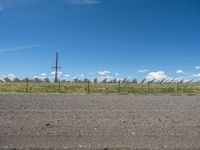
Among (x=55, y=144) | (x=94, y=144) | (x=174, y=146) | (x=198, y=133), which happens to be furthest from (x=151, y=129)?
(x=55, y=144)

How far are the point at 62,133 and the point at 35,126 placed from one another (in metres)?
1.44

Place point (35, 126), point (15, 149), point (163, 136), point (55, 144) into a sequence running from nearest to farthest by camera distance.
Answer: point (15, 149), point (55, 144), point (163, 136), point (35, 126)

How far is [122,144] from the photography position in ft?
22.1

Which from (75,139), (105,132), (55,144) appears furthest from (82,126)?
(55,144)

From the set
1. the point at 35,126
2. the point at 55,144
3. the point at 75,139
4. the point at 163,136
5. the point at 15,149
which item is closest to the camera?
the point at 15,149

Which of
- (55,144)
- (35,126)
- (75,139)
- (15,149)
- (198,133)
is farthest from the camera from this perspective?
(35,126)

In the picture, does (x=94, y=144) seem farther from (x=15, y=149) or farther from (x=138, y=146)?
(x=15, y=149)

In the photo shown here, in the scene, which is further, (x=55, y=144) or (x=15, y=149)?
(x=55, y=144)

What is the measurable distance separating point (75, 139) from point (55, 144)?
2.24 feet

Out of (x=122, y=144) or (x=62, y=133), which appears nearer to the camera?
(x=122, y=144)

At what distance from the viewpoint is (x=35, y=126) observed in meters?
9.01

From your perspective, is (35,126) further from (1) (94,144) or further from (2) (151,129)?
(2) (151,129)

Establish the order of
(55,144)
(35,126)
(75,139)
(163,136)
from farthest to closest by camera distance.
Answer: (35,126) < (163,136) < (75,139) < (55,144)

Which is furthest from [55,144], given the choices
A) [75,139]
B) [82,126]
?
[82,126]
